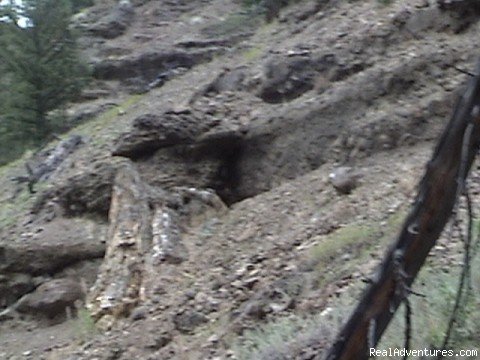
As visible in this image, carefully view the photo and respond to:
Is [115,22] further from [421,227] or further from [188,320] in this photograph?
[421,227]

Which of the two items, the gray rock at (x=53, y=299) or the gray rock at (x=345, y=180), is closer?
the gray rock at (x=345, y=180)

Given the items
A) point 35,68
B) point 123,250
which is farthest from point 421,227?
point 35,68

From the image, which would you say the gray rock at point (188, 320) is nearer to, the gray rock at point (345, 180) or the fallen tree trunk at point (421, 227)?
the gray rock at point (345, 180)

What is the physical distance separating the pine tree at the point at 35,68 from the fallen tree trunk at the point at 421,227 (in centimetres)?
1517

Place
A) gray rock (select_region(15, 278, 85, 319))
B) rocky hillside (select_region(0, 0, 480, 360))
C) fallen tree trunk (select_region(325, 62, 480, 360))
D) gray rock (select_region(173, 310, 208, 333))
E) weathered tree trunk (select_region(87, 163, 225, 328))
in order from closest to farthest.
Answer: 1. fallen tree trunk (select_region(325, 62, 480, 360))
2. rocky hillside (select_region(0, 0, 480, 360))
3. gray rock (select_region(173, 310, 208, 333))
4. weathered tree trunk (select_region(87, 163, 225, 328))
5. gray rock (select_region(15, 278, 85, 319))

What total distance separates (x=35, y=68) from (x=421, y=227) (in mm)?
15246

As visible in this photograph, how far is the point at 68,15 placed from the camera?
19859 millimetres

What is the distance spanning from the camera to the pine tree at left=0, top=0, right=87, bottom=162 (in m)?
18.0

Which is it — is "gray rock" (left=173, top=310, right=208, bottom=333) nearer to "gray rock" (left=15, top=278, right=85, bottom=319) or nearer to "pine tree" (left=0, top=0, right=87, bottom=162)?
"gray rock" (left=15, top=278, right=85, bottom=319)

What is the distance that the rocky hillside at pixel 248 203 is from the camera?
25.6ft

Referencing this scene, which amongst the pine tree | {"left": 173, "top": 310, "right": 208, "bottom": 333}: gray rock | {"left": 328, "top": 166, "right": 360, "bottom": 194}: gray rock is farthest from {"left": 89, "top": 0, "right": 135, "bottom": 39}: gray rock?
{"left": 173, "top": 310, "right": 208, "bottom": 333}: gray rock

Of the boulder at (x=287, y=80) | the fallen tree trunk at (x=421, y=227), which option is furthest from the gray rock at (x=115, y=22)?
the fallen tree trunk at (x=421, y=227)

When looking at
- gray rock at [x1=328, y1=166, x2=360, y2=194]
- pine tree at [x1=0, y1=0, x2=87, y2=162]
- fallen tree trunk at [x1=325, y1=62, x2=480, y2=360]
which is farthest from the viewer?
pine tree at [x1=0, y1=0, x2=87, y2=162]

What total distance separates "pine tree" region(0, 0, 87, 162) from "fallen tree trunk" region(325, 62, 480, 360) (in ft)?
49.8
